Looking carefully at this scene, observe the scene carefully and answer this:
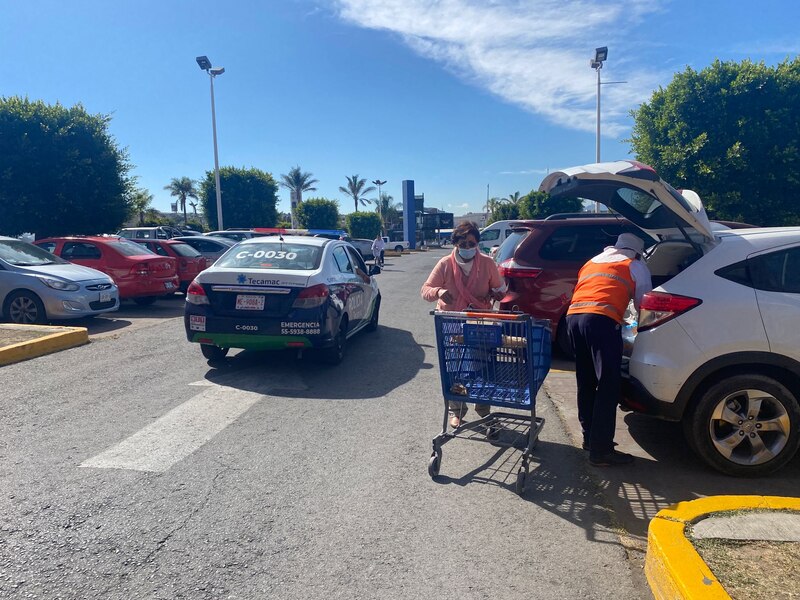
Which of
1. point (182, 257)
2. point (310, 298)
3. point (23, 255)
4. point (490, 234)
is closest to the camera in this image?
point (310, 298)

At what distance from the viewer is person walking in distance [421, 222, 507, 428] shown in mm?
4898

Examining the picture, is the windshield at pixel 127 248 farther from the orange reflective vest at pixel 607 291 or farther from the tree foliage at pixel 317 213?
the tree foliage at pixel 317 213

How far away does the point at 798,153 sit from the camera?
16188mm

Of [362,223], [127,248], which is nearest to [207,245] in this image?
[127,248]

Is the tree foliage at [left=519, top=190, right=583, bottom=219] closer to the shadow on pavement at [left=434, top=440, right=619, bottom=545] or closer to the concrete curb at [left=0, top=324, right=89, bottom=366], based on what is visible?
the concrete curb at [left=0, top=324, right=89, bottom=366]

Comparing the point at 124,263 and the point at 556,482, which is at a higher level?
the point at 124,263

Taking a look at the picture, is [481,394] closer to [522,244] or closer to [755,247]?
[755,247]

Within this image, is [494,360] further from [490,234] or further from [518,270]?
[490,234]

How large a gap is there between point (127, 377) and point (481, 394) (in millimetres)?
4537

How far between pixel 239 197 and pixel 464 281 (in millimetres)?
38025

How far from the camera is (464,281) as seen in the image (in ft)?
16.3

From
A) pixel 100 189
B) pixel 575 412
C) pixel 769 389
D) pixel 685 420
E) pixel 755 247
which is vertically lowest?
pixel 575 412

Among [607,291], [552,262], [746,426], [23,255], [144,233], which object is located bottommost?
[746,426]

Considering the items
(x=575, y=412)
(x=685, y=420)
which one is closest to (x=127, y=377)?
(x=575, y=412)
